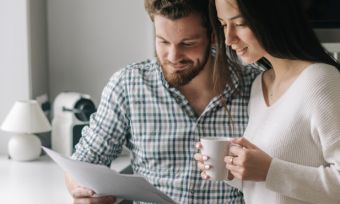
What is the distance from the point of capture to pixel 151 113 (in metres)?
1.60

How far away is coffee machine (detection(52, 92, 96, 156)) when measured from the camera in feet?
7.71

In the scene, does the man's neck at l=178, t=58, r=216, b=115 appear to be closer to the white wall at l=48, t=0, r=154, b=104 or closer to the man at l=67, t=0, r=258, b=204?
the man at l=67, t=0, r=258, b=204

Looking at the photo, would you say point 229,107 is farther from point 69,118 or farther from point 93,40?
point 93,40

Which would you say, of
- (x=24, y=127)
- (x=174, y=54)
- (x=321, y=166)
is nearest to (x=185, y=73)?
(x=174, y=54)

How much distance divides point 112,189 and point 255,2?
594mm

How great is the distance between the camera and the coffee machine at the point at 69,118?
2.35m

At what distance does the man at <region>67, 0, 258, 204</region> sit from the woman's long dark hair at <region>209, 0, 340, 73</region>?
293 mm

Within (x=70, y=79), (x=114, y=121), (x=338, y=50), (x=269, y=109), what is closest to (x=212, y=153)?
(x=269, y=109)

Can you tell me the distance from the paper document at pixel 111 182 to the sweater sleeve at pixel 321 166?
0.28 metres

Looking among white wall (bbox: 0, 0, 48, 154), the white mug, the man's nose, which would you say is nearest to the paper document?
the white mug

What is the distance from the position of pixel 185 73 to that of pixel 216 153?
381mm

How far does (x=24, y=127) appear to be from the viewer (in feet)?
7.30

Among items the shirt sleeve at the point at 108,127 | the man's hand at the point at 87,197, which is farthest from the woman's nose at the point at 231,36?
the man's hand at the point at 87,197

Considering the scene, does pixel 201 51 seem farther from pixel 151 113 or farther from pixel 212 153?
pixel 212 153
